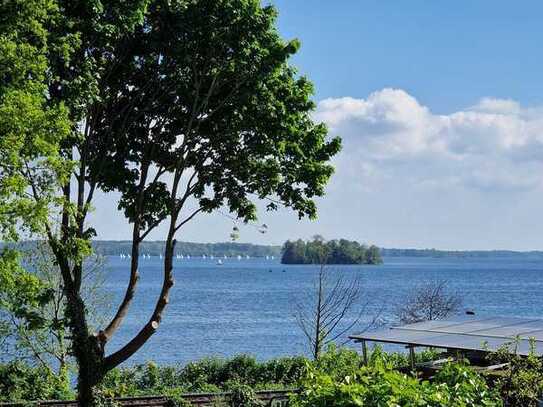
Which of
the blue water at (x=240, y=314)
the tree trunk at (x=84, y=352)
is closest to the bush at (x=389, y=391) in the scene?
the tree trunk at (x=84, y=352)

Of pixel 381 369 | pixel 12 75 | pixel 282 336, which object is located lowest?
pixel 282 336

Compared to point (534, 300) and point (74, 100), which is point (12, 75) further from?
point (534, 300)

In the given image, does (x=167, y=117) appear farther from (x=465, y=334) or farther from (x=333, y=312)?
(x=333, y=312)

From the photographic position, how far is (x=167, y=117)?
2094 centimetres

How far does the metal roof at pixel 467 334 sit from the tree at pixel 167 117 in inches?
Answer: 151

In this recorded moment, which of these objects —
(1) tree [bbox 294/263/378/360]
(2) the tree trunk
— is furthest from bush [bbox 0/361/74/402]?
(1) tree [bbox 294/263/378/360]

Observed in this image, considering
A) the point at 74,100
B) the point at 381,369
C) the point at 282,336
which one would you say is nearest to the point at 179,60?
the point at 74,100

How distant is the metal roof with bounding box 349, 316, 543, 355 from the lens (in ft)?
57.4

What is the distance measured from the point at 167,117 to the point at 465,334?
9061 mm

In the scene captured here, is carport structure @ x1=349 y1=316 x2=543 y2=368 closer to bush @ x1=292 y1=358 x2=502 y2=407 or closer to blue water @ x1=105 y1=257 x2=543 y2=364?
bush @ x1=292 y1=358 x2=502 y2=407

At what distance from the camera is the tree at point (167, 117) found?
56.5 ft

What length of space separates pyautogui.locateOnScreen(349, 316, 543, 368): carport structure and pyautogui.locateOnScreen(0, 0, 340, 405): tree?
3.84 m

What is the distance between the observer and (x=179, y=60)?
19.2 meters

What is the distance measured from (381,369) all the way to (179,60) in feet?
42.7
